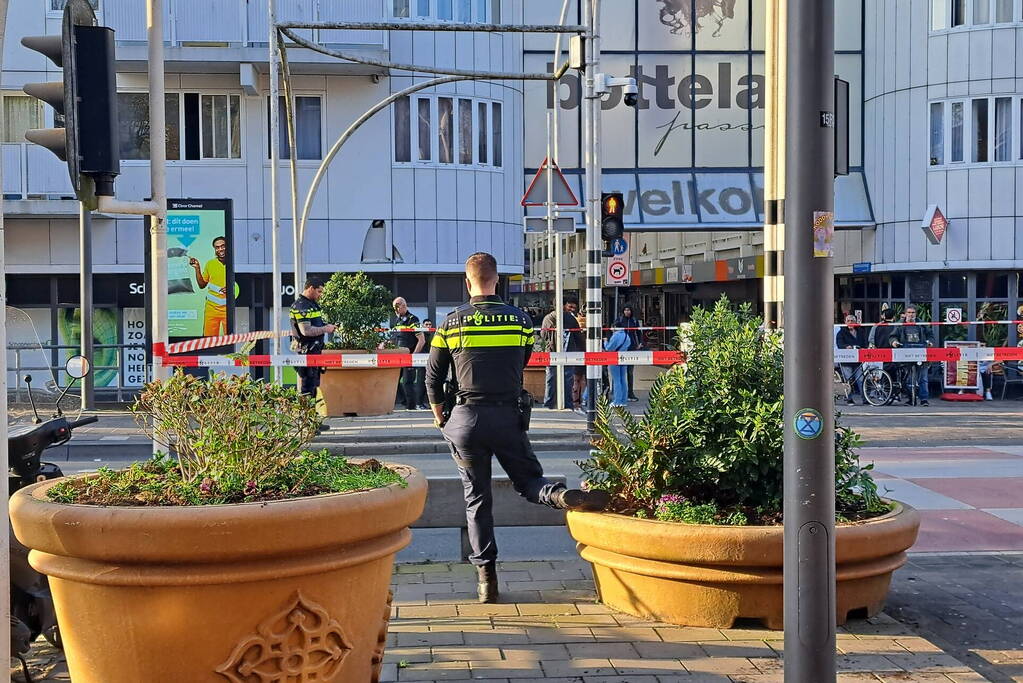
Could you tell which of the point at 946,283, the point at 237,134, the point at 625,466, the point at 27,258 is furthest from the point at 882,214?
the point at 625,466

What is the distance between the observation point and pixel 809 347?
4004mm

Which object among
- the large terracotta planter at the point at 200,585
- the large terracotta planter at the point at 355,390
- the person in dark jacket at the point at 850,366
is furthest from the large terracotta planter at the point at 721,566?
the person in dark jacket at the point at 850,366

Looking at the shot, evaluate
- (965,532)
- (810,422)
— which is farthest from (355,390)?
(810,422)

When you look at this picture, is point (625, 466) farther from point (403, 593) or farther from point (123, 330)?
point (123, 330)

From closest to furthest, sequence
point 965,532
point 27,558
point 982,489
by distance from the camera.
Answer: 1. point 27,558
2. point 965,532
3. point 982,489

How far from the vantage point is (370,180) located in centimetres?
2531

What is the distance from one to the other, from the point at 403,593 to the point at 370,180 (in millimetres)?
19710

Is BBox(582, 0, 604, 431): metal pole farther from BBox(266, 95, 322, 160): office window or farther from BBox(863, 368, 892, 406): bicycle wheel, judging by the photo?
BBox(266, 95, 322, 160): office window

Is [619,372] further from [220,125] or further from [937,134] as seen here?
[937,134]

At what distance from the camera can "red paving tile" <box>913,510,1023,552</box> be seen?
26.1 feet

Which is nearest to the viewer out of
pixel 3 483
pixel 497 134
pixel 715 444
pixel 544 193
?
pixel 3 483

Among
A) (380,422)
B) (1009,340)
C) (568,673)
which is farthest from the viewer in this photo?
(1009,340)

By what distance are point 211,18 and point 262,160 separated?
9.95 feet

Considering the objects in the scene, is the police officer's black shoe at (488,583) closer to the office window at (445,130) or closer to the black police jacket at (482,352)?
the black police jacket at (482,352)
